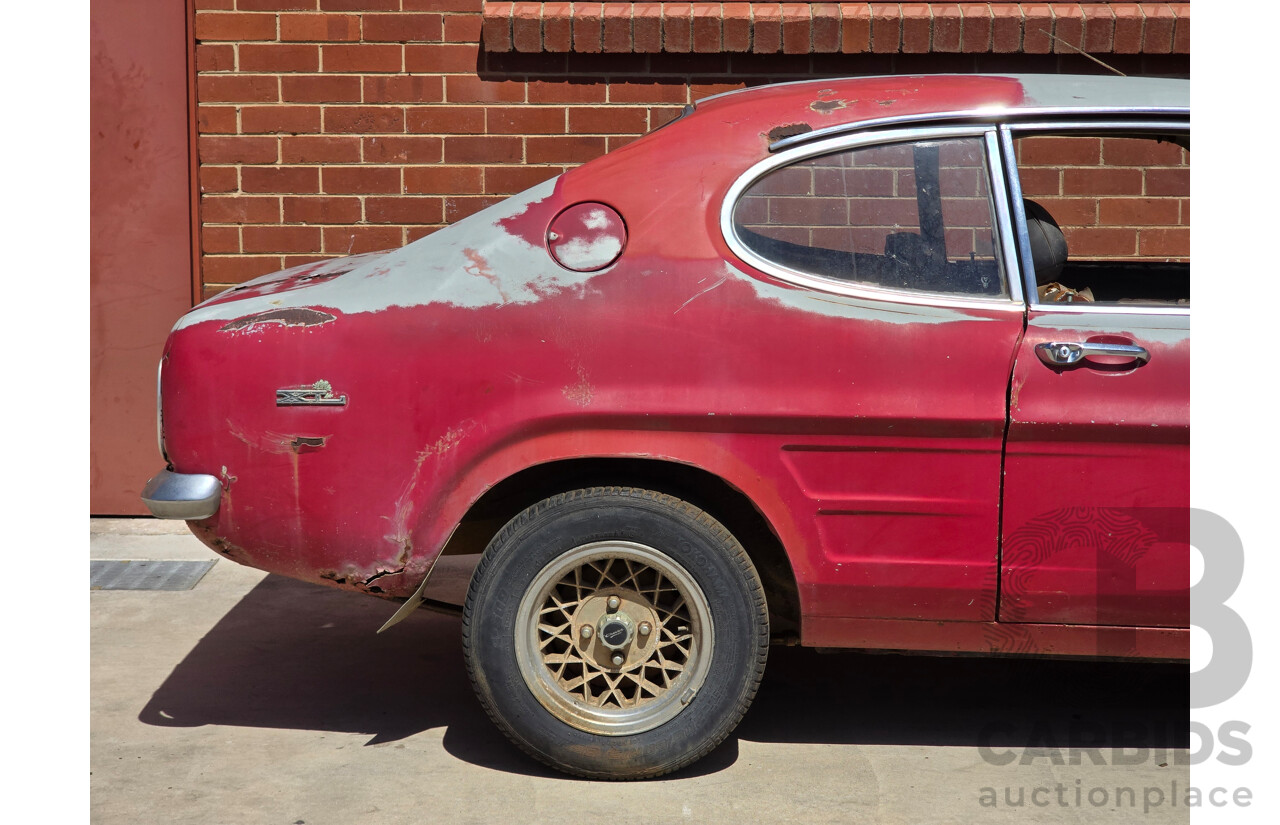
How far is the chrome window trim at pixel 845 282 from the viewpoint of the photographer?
335 cm

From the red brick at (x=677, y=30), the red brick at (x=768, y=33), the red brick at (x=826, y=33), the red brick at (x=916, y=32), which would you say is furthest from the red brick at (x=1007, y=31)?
the red brick at (x=677, y=30)

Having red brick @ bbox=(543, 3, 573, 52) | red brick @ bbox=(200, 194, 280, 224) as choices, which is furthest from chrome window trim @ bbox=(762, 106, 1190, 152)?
red brick @ bbox=(200, 194, 280, 224)

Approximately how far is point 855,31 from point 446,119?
6.53ft

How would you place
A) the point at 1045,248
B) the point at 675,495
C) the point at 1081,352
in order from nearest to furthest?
the point at 1081,352 → the point at 675,495 → the point at 1045,248

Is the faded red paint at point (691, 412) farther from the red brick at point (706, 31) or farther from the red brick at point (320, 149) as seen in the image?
the red brick at point (320, 149)

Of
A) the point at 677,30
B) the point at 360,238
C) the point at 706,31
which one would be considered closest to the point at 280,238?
the point at 360,238

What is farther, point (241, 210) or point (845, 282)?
point (241, 210)

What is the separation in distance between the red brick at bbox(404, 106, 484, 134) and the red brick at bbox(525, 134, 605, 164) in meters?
0.27

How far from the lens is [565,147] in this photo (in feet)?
19.8

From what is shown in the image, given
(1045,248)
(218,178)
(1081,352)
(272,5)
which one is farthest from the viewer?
(218,178)

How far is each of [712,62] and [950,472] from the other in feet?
10.6

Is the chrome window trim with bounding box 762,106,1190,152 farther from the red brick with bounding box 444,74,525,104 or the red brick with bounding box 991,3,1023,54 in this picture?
the red brick with bounding box 444,74,525,104

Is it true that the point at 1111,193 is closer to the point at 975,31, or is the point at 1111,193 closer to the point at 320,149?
the point at 975,31

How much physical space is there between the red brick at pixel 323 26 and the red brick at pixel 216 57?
283mm
